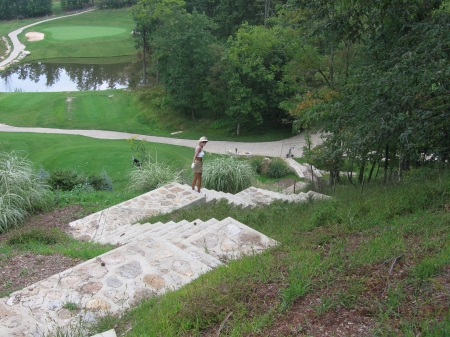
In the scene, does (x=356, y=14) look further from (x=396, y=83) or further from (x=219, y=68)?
(x=219, y=68)

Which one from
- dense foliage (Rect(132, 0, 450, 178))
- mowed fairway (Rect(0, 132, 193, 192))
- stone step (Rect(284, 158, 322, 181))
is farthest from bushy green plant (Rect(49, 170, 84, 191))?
stone step (Rect(284, 158, 322, 181))

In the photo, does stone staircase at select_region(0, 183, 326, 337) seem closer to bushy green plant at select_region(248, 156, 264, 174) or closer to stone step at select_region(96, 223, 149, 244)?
stone step at select_region(96, 223, 149, 244)

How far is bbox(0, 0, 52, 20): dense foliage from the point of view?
205ft

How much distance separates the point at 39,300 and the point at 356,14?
6.72 m

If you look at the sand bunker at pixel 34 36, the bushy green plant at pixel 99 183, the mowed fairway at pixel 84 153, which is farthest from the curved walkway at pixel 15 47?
the bushy green plant at pixel 99 183

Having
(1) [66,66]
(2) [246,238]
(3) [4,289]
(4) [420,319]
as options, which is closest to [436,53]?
(2) [246,238]

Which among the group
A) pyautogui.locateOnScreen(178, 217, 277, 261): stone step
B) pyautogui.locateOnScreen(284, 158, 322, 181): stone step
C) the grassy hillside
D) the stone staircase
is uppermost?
the grassy hillside

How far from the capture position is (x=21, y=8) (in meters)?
63.5

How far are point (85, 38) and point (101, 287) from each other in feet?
179

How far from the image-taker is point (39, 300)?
15.2ft

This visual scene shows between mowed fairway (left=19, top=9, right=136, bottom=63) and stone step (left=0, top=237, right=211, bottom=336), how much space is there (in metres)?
47.3

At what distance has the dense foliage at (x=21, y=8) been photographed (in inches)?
2456

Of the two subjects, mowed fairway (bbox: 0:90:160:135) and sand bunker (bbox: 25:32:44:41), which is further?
sand bunker (bbox: 25:32:44:41)

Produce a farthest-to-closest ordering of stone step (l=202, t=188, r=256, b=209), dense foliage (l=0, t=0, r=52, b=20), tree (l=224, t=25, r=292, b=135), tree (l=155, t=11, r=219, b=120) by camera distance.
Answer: dense foliage (l=0, t=0, r=52, b=20) → tree (l=155, t=11, r=219, b=120) → tree (l=224, t=25, r=292, b=135) → stone step (l=202, t=188, r=256, b=209)
